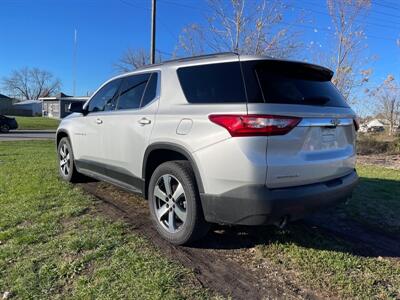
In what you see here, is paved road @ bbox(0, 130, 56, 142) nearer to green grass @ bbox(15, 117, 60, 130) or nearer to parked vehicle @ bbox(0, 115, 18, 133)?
parked vehicle @ bbox(0, 115, 18, 133)

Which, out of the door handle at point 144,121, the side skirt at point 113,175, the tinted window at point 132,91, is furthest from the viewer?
the tinted window at point 132,91

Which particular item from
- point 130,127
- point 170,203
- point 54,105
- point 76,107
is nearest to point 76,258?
point 170,203

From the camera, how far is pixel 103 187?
6359 millimetres

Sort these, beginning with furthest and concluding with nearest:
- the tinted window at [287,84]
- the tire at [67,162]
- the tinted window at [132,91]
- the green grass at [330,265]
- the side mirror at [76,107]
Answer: the tire at [67,162], the side mirror at [76,107], the tinted window at [132,91], the tinted window at [287,84], the green grass at [330,265]

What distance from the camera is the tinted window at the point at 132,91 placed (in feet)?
15.2

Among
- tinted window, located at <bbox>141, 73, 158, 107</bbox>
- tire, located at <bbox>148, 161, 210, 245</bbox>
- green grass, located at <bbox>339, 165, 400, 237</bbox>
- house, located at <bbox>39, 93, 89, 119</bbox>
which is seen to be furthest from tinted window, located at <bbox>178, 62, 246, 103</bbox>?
house, located at <bbox>39, 93, 89, 119</bbox>

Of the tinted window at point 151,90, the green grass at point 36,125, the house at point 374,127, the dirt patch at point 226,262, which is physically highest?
the tinted window at point 151,90

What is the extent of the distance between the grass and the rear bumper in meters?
0.50

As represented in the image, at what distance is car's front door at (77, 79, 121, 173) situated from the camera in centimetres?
529

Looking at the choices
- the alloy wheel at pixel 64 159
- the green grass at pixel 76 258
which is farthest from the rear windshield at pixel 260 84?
the alloy wheel at pixel 64 159

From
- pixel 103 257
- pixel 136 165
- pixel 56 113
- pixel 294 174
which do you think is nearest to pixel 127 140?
pixel 136 165

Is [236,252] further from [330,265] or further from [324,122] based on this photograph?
[324,122]

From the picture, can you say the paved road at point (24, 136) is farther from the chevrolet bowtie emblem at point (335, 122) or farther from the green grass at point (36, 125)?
the chevrolet bowtie emblem at point (335, 122)

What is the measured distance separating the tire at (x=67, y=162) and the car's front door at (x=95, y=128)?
0.39m
